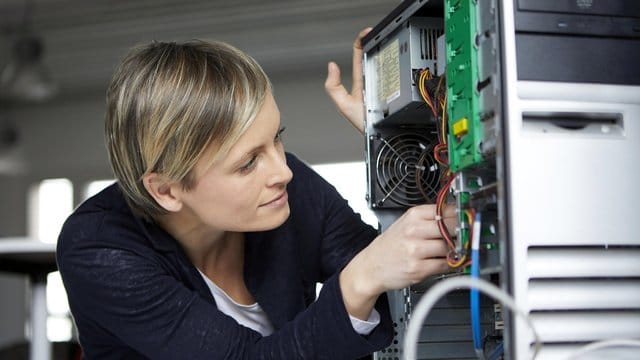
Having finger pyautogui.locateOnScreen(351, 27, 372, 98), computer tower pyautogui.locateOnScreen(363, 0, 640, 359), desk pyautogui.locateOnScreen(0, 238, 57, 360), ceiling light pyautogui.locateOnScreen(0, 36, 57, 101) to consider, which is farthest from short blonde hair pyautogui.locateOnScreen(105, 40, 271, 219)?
ceiling light pyautogui.locateOnScreen(0, 36, 57, 101)

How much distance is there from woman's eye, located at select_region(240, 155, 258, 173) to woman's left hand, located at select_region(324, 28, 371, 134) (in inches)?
11.3

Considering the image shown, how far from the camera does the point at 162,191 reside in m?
1.13

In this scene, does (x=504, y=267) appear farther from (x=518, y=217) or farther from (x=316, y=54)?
(x=316, y=54)

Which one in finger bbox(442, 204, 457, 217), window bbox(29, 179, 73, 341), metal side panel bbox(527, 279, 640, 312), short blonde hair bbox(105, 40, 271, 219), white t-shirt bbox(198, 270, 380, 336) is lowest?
window bbox(29, 179, 73, 341)

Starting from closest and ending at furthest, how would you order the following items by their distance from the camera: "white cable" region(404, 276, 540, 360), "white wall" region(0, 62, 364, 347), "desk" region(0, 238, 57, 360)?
"white cable" region(404, 276, 540, 360) < "desk" region(0, 238, 57, 360) < "white wall" region(0, 62, 364, 347)

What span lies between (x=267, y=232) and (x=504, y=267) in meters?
0.63

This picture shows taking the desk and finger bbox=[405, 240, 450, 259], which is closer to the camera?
finger bbox=[405, 240, 450, 259]

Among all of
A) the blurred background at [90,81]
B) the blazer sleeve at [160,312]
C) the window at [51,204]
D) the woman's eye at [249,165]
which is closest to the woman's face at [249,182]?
the woman's eye at [249,165]

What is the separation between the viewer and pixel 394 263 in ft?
2.99

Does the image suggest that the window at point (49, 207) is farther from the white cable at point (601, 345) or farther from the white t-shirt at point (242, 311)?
the white cable at point (601, 345)

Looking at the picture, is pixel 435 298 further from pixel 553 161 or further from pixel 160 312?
pixel 160 312

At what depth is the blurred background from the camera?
17.5ft

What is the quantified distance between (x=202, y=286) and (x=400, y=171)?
370 mm

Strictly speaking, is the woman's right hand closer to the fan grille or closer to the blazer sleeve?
the blazer sleeve
